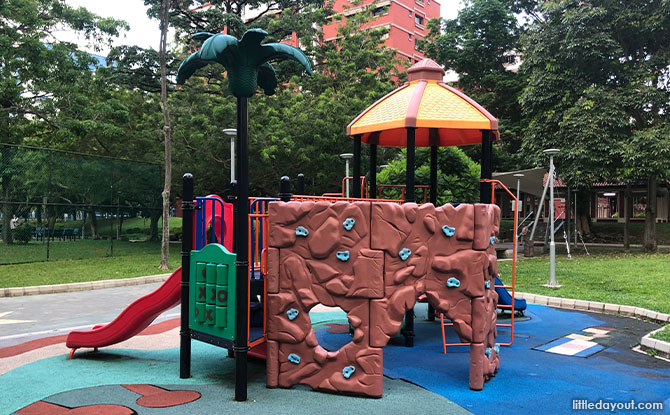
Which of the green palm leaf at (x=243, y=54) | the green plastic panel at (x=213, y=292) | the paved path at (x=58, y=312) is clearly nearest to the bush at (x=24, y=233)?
the paved path at (x=58, y=312)

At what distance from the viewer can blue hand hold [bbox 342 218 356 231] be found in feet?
18.9

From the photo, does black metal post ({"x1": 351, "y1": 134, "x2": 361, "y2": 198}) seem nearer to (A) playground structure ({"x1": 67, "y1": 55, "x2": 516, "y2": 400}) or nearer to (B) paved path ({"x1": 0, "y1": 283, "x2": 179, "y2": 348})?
(A) playground structure ({"x1": 67, "y1": 55, "x2": 516, "y2": 400})

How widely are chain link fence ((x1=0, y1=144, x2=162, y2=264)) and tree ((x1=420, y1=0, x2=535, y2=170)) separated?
60.9 ft

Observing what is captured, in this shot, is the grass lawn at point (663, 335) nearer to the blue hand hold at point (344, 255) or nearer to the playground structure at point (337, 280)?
the playground structure at point (337, 280)

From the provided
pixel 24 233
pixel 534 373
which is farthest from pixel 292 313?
pixel 24 233

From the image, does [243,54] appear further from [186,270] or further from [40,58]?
[40,58]

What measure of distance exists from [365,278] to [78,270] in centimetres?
1382

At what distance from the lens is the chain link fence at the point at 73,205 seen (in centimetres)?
1825

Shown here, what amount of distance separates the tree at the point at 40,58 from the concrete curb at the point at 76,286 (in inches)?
255

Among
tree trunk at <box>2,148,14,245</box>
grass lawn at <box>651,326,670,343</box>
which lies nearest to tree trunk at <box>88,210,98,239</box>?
tree trunk at <box>2,148,14,245</box>

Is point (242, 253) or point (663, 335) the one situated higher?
point (242, 253)

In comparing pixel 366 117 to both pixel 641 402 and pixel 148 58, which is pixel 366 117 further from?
pixel 148 58

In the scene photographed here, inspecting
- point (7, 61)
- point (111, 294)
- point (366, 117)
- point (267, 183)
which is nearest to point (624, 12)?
point (267, 183)

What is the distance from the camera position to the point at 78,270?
54.2ft
